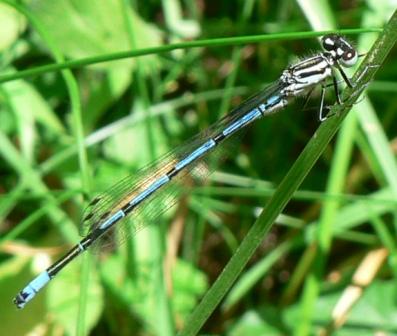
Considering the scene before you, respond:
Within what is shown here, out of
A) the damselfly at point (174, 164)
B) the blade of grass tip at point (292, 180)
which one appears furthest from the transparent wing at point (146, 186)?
the blade of grass tip at point (292, 180)

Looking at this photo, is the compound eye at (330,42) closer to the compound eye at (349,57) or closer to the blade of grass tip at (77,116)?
the compound eye at (349,57)

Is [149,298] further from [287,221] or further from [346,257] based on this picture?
[346,257]

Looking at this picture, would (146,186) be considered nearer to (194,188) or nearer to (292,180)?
(194,188)

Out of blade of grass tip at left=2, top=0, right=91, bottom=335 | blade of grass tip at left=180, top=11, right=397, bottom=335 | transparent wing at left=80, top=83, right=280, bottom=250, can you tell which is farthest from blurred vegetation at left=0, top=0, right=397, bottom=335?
blade of grass tip at left=180, top=11, right=397, bottom=335

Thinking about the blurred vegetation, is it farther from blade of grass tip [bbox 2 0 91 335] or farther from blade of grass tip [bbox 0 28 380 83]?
blade of grass tip [bbox 0 28 380 83]

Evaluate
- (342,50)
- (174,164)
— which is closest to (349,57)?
(342,50)

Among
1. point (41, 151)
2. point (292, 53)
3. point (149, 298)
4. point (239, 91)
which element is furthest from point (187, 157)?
point (292, 53)
